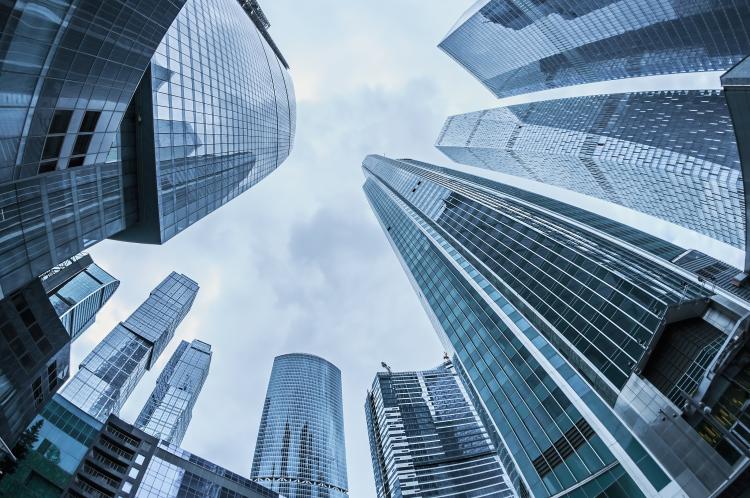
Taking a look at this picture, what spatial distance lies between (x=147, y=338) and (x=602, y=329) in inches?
6697

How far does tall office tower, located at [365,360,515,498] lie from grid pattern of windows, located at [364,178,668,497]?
5731cm

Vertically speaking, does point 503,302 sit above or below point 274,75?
below

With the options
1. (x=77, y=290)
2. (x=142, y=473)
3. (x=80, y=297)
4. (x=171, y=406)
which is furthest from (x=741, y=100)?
(x=171, y=406)

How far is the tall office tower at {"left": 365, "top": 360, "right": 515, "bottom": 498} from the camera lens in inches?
4361

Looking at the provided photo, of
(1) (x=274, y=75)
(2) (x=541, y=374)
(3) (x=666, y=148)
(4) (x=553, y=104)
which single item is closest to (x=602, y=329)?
(2) (x=541, y=374)

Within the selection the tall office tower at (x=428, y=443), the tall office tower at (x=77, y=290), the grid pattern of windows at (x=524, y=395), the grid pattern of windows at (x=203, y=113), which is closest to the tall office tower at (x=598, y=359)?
the grid pattern of windows at (x=524, y=395)

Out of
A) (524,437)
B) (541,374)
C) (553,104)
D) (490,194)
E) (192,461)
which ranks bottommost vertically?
(524,437)

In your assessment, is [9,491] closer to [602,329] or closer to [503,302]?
[503,302]

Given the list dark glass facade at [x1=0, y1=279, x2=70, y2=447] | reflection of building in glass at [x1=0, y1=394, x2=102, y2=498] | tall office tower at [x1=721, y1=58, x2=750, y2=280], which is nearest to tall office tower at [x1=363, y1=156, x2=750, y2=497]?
tall office tower at [x1=721, y1=58, x2=750, y2=280]

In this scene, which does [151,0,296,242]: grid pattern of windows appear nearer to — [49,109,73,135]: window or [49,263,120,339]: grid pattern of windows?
[49,109,73,135]: window

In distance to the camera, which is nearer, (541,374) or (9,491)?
(541,374)

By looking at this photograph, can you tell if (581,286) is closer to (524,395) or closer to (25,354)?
(524,395)

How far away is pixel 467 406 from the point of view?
142 metres

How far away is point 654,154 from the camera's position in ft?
402
